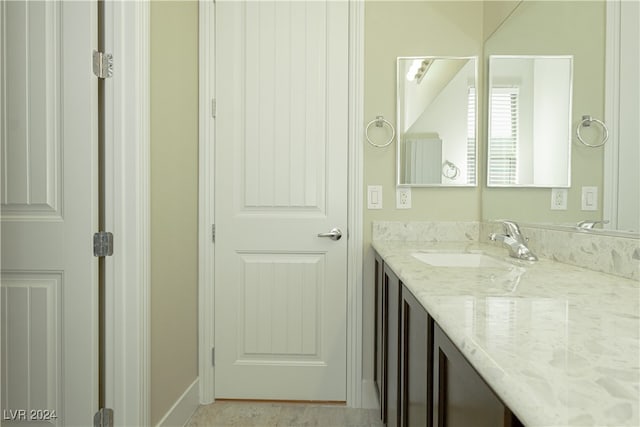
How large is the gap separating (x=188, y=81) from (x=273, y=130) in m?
0.51

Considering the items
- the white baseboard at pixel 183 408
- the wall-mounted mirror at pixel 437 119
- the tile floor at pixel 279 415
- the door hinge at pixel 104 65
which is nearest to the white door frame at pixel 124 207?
the door hinge at pixel 104 65

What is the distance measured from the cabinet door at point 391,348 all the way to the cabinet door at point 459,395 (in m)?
0.45

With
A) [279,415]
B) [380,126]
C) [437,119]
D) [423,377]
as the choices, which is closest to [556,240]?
[423,377]

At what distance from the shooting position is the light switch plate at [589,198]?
1.14 metres

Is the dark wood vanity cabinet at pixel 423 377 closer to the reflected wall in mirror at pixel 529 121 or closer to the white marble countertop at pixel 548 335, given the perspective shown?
the white marble countertop at pixel 548 335

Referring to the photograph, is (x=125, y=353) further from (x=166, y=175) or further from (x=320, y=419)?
(x=320, y=419)

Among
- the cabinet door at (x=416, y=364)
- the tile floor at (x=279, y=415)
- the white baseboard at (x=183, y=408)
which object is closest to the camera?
the cabinet door at (x=416, y=364)

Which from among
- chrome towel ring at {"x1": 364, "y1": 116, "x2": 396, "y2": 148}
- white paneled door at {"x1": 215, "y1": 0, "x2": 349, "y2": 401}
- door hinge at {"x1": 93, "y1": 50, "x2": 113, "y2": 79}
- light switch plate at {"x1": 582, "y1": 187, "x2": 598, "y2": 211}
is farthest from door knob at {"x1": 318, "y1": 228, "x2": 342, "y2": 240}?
door hinge at {"x1": 93, "y1": 50, "x2": 113, "y2": 79}

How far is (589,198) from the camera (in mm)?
1170

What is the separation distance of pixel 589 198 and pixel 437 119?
0.96 metres

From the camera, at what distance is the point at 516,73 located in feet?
5.49

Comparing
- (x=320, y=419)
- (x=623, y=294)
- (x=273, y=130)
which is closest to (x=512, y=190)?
(x=623, y=294)

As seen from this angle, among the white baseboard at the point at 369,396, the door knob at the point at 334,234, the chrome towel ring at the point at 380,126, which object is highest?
the chrome towel ring at the point at 380,126

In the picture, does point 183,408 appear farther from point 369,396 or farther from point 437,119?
point 437,119
